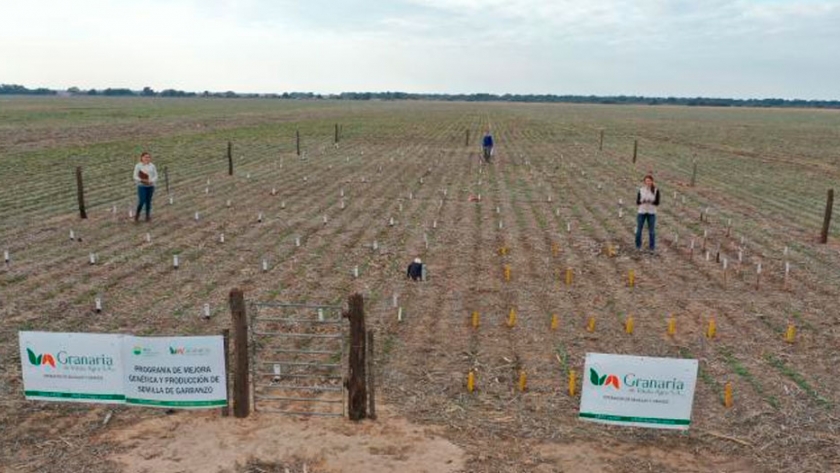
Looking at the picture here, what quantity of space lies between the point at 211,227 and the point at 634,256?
10.2 m

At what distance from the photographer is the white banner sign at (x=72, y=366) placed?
7.52 meters

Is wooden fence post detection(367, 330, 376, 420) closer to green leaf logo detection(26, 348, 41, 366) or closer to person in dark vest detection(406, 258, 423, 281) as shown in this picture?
green leaf logo detection(26, 348, 41, 366)

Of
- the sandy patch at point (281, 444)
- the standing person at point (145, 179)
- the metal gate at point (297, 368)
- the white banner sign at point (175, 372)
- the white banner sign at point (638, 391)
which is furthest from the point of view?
the standing person at point (145, 179)

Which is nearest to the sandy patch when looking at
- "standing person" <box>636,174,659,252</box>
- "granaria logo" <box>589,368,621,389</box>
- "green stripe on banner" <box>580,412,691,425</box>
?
"green stripe on banner" <box>580,412,691,425</box>

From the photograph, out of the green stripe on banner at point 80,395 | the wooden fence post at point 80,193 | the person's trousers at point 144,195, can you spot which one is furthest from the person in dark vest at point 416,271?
the wooden fence post at point 80,193

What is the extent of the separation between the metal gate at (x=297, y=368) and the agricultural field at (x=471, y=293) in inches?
15.2

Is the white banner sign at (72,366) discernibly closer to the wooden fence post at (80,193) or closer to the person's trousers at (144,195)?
the person's trousers at (144,195)

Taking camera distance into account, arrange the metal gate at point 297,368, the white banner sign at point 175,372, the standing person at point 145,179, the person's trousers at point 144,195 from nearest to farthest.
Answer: the white banner sign at point 175,372 → the metal gate at point 297,368 → the standing person at point 145,179 → the person's trousers at point 144,195

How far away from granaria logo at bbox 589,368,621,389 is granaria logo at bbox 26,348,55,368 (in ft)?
19.1

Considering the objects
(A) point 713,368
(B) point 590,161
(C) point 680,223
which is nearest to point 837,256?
(C) point 680,223

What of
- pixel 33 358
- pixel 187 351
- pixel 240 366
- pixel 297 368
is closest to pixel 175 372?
pixel 187 351

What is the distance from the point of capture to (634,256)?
15.1 meters

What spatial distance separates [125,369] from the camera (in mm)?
7570

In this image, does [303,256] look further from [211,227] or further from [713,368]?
[713,368]
